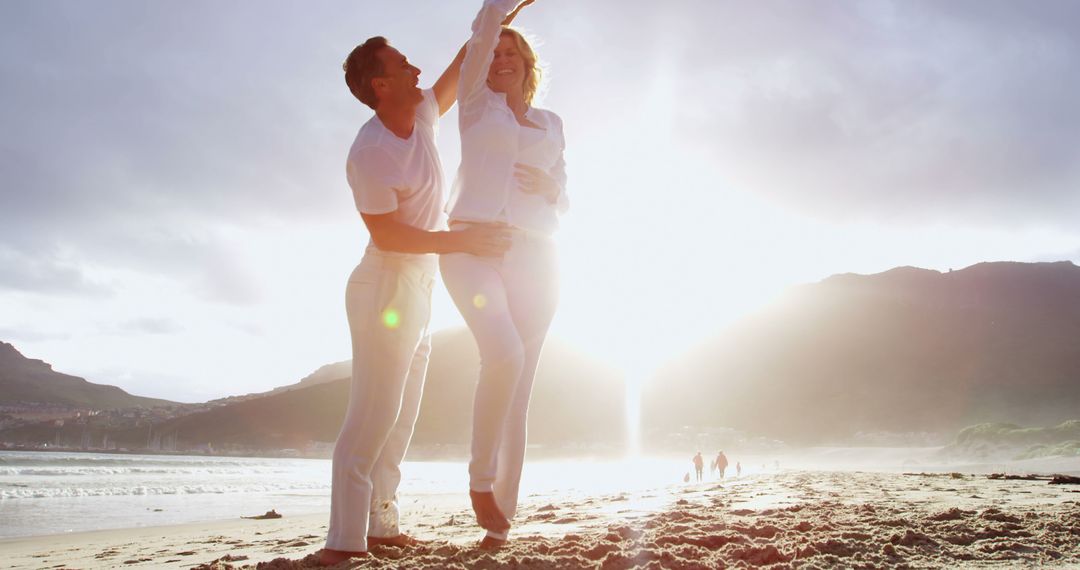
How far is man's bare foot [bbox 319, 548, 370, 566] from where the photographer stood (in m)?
2.79

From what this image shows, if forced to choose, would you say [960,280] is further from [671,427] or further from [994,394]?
[671,427]

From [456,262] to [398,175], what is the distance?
0.46 metres

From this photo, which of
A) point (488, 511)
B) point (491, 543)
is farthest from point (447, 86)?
point (491, 543)

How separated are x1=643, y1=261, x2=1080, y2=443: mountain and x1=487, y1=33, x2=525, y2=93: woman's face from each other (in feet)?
271

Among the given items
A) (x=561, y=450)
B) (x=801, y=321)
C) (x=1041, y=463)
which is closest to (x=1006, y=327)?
(x=801, y=321)

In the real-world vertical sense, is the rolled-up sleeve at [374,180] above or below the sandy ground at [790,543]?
above

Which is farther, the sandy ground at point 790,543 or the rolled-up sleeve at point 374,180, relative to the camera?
the rolled-up sleeve at point 374,180

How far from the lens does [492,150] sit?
3.11 metres

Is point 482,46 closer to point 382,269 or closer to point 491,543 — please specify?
point 382,269

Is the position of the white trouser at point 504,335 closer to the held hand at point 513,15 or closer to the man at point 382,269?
the man at point 382,269

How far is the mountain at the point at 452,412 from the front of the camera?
93.8 metres

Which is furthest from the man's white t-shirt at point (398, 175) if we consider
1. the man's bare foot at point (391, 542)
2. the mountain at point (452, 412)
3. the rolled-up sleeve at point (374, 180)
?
the mountain at point (452, 412)

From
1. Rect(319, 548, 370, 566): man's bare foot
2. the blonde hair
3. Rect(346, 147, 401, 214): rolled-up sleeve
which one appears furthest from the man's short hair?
Rect(319, 548, 370, 566): man's bare foot

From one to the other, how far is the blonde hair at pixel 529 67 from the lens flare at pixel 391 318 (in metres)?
1.23
